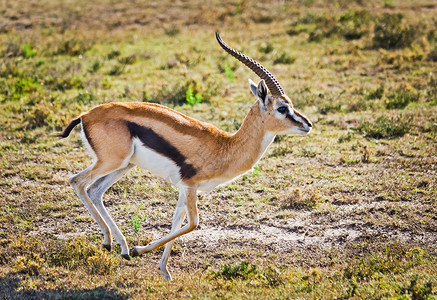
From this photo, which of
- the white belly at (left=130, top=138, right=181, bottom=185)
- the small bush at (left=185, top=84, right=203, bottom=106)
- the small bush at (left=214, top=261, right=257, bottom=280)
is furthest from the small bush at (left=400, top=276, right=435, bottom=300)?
the small bush at (left=185, top=84, right=203, bottom=106)

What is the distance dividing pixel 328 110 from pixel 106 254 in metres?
6.74

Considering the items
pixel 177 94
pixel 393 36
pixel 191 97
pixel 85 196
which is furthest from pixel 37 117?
pixel 393 36

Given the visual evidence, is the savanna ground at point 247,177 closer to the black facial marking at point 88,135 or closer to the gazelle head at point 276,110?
the black facial marking at point 88,135

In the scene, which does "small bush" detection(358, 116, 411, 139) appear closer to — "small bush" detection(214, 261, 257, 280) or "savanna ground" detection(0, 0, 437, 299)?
"savanna ground" detection(0, 0, 437, 299)

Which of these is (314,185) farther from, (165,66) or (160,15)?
(160,15)

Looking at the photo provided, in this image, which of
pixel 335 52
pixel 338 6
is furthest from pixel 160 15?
pixel 335 52

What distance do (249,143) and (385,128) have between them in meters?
4.88

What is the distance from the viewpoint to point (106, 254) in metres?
6.03

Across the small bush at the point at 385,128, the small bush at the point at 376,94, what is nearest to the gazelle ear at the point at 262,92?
the small bush at the point at 385,128

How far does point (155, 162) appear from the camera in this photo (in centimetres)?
583

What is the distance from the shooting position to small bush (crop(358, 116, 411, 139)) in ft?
32.4

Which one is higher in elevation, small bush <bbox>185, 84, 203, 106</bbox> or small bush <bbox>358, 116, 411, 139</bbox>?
small bush <bbox>185, 84, 203, 106</bbox>

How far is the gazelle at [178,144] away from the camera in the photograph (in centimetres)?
574

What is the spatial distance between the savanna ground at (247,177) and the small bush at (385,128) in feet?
0.09
